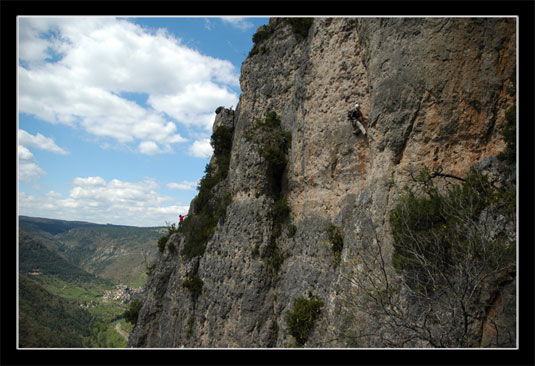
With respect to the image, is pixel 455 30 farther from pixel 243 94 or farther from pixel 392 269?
pixel 243 94

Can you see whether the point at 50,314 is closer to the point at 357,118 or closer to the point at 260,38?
the point at 260,38

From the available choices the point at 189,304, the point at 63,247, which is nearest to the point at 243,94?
the point at 189,304

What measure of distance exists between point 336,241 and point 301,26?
12775 mm

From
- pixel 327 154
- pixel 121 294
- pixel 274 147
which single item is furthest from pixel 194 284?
pixel 121 294

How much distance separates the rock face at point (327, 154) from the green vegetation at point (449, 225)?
27.3 inches

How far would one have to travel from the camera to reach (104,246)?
164m

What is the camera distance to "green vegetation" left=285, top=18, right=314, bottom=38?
16980 mm

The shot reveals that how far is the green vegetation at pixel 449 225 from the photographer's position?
5.88 metres

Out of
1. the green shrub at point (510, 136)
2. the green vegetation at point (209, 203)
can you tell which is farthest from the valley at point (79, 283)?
the green shrub at point (510, 136)

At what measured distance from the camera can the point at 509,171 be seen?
705 centimetres

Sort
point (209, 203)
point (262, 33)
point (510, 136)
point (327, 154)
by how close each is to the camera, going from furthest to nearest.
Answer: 1. point (209, 203)
2. point (262, 33)
3. point (327, 154)
4. point (510, 136)

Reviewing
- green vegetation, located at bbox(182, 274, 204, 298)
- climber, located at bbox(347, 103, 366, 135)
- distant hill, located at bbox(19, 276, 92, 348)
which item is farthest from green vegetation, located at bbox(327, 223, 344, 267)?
distant hill, located at bbox(19, 276, 92, 348)

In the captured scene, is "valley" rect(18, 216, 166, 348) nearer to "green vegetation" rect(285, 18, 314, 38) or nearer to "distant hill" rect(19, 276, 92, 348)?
"distant hill" rect(19, 276, 92, 348)

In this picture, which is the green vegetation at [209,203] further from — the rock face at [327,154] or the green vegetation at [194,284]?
the green vegetation at [194,284]
